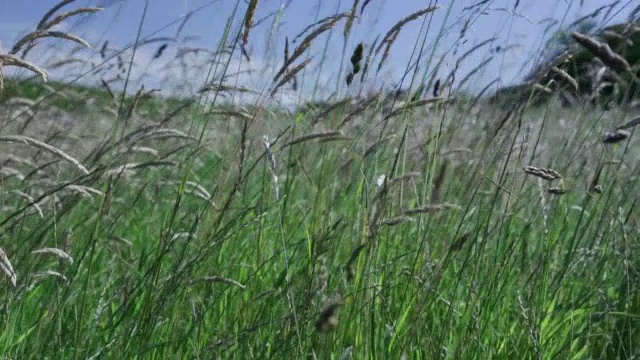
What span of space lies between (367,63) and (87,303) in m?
0.95

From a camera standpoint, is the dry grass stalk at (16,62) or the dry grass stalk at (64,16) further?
the dry grass stalk at (64,16)

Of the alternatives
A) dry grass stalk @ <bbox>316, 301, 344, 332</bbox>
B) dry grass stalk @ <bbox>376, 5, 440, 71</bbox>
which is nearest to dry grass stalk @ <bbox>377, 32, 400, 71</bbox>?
dry grass stalk @ <bbox>376, 5, 440, 71</bbox>

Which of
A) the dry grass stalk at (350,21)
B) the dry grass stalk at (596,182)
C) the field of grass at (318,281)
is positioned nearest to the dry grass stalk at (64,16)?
the field of grass at (318,281)

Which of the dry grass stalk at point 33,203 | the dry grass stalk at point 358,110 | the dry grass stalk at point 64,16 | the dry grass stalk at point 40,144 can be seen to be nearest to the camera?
the dry grass stalk at point 40,144

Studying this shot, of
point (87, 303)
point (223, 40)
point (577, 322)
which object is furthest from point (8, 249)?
point (577, 322)

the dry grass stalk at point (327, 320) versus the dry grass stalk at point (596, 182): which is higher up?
the dry grass stalk at point (596, 182)

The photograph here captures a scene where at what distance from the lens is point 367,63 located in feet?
8.11

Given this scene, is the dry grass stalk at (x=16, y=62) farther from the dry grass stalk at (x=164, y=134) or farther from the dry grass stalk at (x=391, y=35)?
the dry grass stalk at (x=391, y=35)

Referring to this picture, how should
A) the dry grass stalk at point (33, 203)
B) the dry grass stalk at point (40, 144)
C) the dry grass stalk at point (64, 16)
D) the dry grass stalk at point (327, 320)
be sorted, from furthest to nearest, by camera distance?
the dry grass stalk at point (64, 16) < the dry grass stalk at point (33, 203) < the dry grass stalk at point (40, 144) < the dry grass stalk at point (327, 320)

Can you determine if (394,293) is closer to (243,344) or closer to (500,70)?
(243,344)

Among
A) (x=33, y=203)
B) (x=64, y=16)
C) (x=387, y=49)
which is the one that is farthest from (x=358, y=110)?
(x=33, y=203)

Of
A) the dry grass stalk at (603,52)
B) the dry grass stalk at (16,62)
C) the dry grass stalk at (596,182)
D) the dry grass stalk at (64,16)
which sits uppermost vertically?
the dry grass stalk at (603,52)

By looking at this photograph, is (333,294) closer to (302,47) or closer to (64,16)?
(302,47)

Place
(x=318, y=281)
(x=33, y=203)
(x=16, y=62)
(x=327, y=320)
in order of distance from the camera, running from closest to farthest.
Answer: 1. (x=327, y=320)
2. (x=16, y=62)
3. (x=33, y=203)
4. (x=318, y=281)
